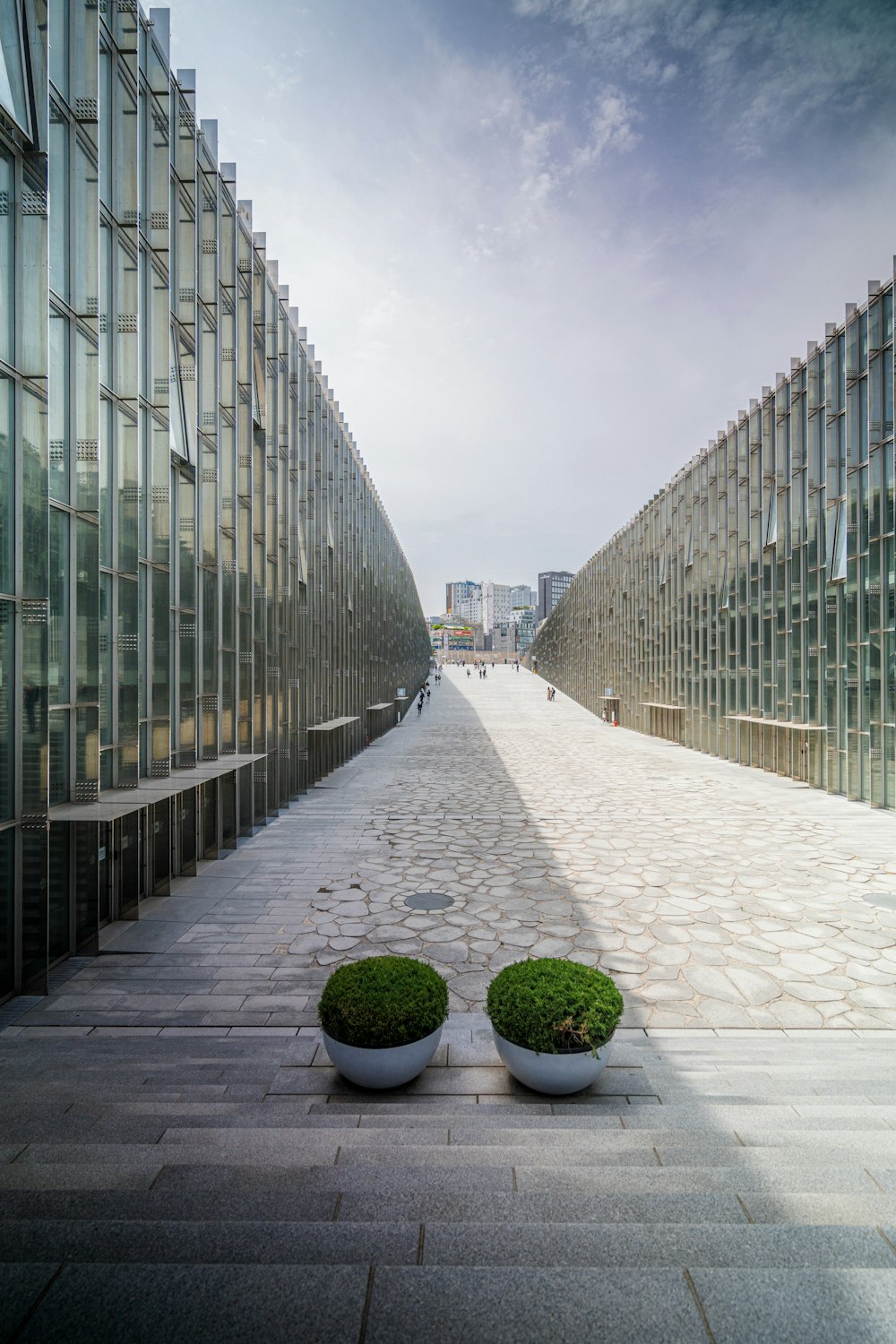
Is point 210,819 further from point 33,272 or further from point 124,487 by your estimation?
point 33,272

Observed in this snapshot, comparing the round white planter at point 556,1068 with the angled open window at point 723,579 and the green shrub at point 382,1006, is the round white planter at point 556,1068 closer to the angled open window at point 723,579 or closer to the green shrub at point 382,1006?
the green shrub at point 382,1006

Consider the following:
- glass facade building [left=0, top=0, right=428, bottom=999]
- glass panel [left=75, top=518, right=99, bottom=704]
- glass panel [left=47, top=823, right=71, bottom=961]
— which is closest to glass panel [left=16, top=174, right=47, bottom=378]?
glass facade building [left=0, top=0, right=428, bottom=999]

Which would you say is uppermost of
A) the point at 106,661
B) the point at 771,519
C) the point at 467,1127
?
the point at 771,519

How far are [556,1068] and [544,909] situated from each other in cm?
453

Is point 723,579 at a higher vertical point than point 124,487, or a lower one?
higher

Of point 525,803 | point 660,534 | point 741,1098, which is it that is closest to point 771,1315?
point 741,1098

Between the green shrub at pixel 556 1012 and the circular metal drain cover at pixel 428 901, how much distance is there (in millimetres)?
4400

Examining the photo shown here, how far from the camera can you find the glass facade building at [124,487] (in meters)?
6.50

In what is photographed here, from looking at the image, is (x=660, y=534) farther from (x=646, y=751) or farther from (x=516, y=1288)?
(x=516, y=1288)

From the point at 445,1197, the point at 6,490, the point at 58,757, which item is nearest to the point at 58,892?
the point at 58,757

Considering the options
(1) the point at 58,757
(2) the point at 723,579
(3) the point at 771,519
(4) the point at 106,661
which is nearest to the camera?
(1) the point at 58,757

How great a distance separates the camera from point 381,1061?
4617mm

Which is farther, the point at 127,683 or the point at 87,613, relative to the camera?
the point at 127,683

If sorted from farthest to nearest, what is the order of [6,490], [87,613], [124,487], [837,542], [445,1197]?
[837,542], [124,487], [87,613], [6,490], [445,1197]
